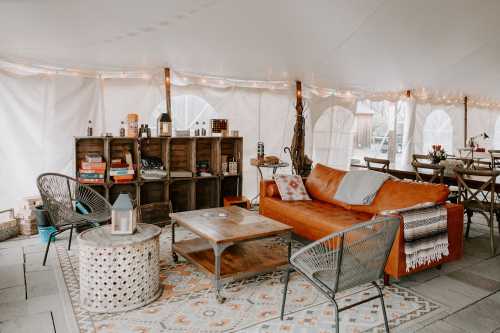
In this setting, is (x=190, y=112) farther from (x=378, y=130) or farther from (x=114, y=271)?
(x=378, y=130)

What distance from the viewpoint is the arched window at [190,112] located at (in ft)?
20.0

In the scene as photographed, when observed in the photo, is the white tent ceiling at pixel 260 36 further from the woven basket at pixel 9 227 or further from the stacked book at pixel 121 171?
the woven basket at pixel 9 227

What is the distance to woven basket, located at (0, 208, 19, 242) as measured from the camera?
4.46 metres

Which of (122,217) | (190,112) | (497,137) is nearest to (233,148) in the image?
(190,112)

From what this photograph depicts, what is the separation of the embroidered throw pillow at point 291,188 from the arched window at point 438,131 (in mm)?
5725

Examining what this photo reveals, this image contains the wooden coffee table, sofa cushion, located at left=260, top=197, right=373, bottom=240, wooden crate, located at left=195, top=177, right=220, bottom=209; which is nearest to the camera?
the wooden coffee table

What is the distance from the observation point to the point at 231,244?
3090 mm

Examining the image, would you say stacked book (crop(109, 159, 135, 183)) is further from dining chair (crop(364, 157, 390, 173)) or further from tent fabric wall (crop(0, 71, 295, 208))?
dining chair (crop(364, 157, 390, 173))

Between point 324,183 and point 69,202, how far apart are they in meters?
3.00

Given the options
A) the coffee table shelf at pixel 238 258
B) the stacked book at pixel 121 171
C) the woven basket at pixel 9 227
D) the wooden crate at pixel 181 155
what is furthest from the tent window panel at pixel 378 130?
the woven basket at pixel 9 227

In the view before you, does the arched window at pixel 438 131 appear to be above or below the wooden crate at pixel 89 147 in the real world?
above

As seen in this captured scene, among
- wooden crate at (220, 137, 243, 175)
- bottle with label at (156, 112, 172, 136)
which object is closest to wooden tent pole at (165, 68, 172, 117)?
bottle with label at (156, 112, 172, 136)

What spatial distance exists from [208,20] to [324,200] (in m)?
2.52

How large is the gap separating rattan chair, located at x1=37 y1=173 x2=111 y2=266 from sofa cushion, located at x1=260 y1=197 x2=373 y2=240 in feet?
6.25
